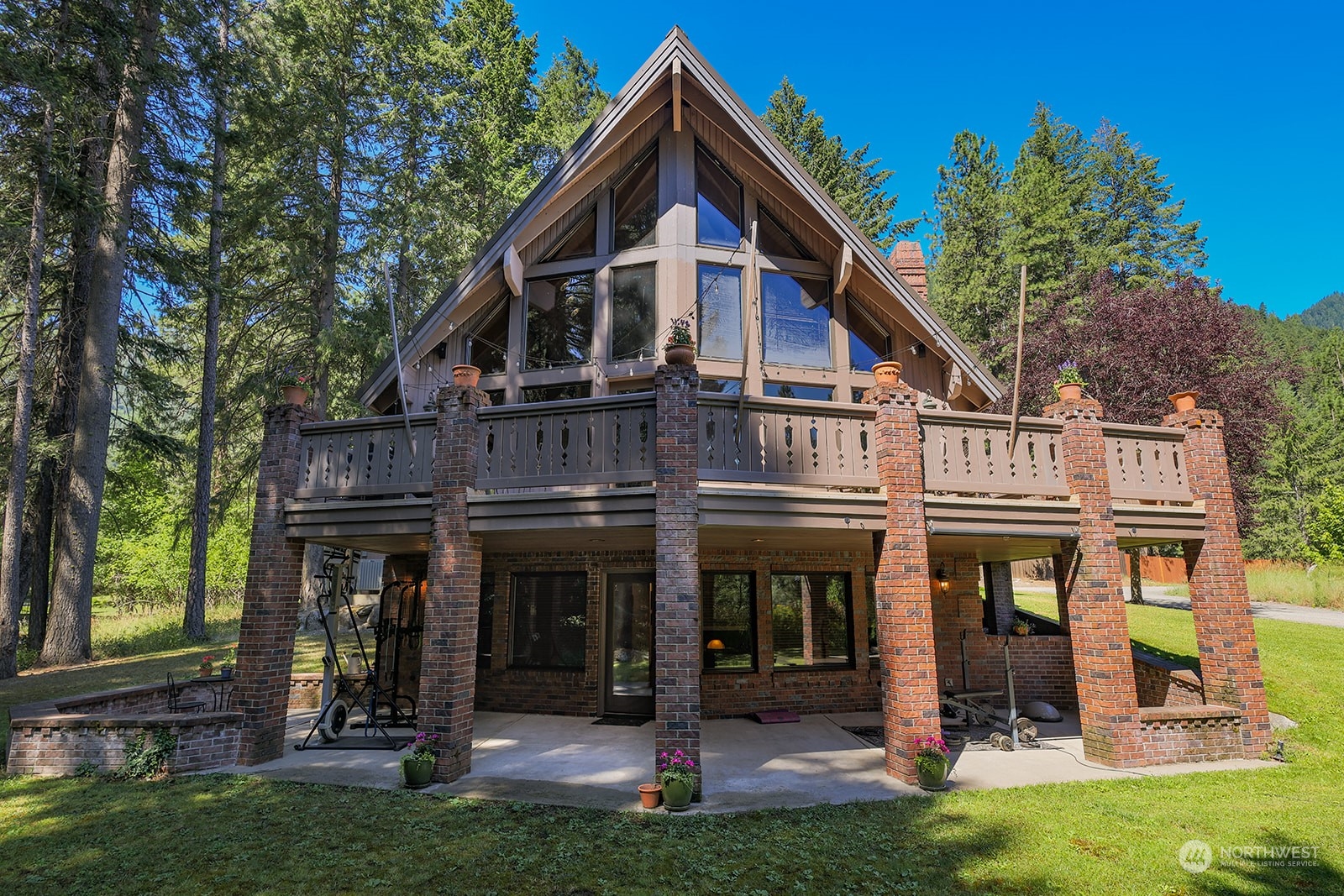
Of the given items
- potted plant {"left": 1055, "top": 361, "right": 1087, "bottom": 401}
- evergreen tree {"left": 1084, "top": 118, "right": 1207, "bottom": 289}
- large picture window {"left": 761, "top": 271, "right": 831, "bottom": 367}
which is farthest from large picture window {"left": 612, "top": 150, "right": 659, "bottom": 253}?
evergreen tree {"left": 1084, "top": 118, "right": 1207, "bottom": 289}

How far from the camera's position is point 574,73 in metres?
30.4

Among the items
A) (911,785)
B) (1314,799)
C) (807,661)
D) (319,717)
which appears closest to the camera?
(1314,799)

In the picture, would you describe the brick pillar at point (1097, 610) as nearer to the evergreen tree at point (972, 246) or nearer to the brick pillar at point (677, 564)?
the brick pillar at point (677, 564)

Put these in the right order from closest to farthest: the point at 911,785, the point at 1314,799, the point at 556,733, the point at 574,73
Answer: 1. the point at 1314,799
2. the point at 911,785
3. the point at 556,733
4. the point at 574,73

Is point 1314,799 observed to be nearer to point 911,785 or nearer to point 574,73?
point 911,785

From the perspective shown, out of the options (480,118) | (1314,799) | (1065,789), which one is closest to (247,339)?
(480,118)

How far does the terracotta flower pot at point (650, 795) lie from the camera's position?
21.9 feet

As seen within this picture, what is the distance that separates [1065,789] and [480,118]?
27.6m

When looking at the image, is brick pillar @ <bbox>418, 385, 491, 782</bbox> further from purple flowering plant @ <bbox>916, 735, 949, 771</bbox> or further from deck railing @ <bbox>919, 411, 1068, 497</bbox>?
deck railing @ <bbox>919, 411, 1068, 497</bbox>

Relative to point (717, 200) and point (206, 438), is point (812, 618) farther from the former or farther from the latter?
point (206, 438)

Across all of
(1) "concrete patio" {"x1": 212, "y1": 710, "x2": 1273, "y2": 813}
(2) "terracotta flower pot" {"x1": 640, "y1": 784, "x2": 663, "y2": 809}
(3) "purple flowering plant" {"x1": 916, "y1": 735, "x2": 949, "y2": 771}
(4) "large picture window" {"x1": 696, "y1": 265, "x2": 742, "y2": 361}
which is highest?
(4) "large picture window" {"x1": 696, "y1": 265, "x2": 742, "y2": 361}

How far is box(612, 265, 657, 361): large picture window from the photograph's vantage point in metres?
11.5

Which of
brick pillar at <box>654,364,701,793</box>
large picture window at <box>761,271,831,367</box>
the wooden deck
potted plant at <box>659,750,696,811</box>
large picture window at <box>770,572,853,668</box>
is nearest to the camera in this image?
potted plant at <box>659,750,696,811</box>

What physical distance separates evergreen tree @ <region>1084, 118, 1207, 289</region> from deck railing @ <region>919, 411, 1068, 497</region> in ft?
96.4
